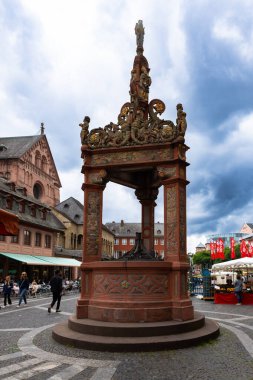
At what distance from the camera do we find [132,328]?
8.38m

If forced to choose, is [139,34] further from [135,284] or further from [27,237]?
[27,237]

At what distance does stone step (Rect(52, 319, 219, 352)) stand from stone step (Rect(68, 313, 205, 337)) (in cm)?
12

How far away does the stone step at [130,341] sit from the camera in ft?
25.2

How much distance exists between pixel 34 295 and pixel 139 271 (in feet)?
62.3

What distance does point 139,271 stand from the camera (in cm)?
955

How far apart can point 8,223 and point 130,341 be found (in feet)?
12.0

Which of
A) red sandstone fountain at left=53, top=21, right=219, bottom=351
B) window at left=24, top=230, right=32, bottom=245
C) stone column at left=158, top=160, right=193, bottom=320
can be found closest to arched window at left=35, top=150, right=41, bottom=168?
window at left=24, top=230, right=32, bottom=245

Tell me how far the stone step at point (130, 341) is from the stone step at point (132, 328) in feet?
0.39

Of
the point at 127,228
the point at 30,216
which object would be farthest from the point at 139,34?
the point at 127,228

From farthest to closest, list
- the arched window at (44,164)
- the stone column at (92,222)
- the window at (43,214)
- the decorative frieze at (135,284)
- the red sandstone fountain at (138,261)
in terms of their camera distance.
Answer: the arched window at (44,164) < the window at (43,214) < the stone column at (92,222) < the decorative frieze at (135,284) < the red sandstone fountain at (138,261)

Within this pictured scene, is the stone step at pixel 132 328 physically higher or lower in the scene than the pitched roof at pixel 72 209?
lower

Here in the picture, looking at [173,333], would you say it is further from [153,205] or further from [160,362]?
[153,205]

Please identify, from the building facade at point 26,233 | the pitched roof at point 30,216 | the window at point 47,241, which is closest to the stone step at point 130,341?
the building facade at point 26,233

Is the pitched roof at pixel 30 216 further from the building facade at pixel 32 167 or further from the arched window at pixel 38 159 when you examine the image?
the arched window at pixel 38 159
